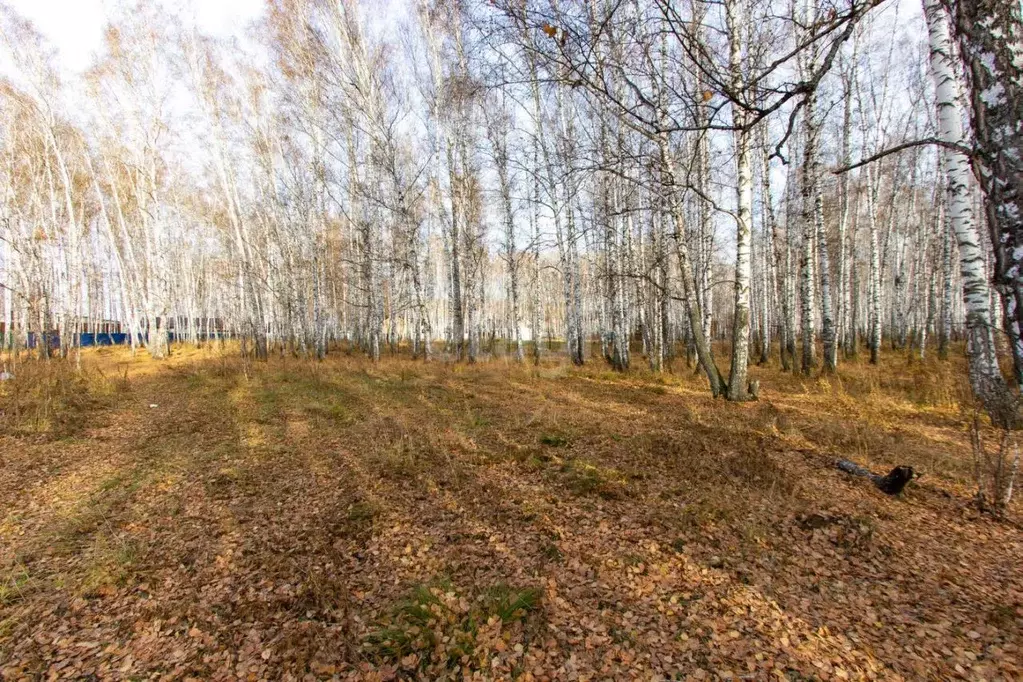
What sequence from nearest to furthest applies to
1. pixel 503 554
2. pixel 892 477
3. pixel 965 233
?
1. pixel 503 554
2. pixel 892 477
3. pixel 965 233

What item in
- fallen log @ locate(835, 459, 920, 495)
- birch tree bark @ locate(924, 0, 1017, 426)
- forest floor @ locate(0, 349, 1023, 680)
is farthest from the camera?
birch tree bark @ locate(924, 0, 1017, 426)

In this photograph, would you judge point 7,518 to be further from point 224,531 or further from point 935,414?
point 935,414

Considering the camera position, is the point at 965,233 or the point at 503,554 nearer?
the point at 503,554

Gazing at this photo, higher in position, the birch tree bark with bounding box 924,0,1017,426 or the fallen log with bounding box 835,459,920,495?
the birch tree bark with bounding box 924,0,1017,426

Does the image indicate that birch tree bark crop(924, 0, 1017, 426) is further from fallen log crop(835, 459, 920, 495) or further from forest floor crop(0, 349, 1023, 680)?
fallen log crop(835, 459, 920, 495)

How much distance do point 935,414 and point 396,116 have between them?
51.7ft

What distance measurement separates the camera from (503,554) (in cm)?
312

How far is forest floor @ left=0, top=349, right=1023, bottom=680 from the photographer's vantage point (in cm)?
226

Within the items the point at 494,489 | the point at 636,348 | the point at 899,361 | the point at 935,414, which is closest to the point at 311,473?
the point at 494,489

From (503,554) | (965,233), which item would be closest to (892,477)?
(503,554)

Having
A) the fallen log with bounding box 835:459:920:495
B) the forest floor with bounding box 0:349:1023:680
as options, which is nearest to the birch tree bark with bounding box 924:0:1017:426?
the forest floor with bounding box 0:349:1023:680

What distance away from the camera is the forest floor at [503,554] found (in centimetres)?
226

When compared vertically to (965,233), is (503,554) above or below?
below

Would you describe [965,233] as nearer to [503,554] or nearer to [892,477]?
[892,477]
